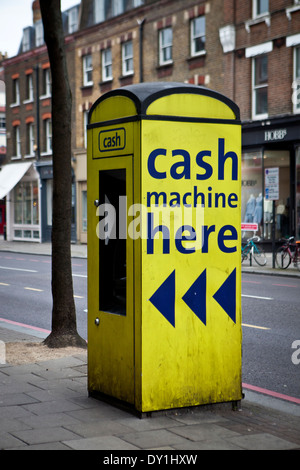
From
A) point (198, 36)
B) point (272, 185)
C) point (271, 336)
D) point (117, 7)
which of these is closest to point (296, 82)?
point (198, 36)

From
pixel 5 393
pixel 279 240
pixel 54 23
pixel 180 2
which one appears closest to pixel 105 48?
pixel 180 2

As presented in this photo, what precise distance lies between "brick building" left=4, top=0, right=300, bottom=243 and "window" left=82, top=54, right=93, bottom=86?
56mm

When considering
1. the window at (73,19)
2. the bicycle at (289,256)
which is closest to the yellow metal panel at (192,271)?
the bicycle at (289,256)

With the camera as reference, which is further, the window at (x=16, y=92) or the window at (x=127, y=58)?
the window at (x=16, y=92)

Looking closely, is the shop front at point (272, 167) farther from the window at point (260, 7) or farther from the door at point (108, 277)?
the door at point (108, 277)

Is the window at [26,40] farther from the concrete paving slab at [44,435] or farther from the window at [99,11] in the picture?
the concrete paving slab at [44,435]

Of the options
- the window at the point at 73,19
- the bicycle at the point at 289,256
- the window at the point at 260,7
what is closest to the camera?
the bicycle at the point at 289,256

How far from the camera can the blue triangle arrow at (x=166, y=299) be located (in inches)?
208

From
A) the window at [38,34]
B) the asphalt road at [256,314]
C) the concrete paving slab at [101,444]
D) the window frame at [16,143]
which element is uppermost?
the window at [38,34]

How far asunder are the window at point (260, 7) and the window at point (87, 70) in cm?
1244

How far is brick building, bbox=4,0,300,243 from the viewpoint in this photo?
84.4ft

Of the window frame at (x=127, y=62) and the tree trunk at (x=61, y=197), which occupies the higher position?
the window frame at (x=127, y=62)

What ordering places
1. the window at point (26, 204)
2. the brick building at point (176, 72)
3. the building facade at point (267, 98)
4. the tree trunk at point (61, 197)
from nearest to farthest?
1. the tree trunk at point (61, 197)
2. the building facade at point (267, 98)
3. the brick building at point (176, 72)
4. the window at point (26, 204)

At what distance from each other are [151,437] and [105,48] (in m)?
33.0
